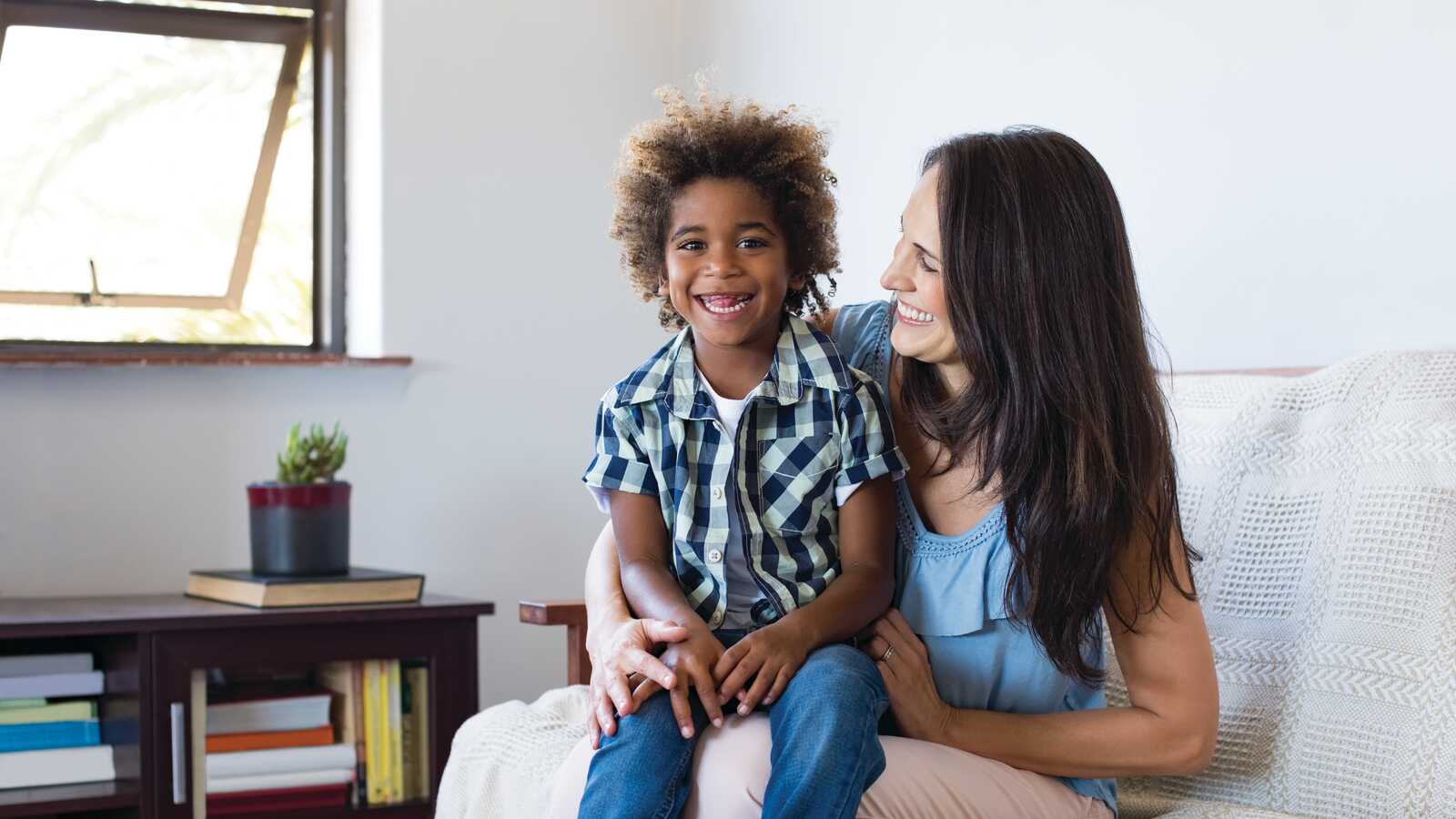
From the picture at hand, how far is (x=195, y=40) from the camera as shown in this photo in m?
2.96

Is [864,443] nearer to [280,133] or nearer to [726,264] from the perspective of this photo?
[726,264]

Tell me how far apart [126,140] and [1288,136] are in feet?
7.02

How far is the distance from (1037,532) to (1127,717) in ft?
0.65

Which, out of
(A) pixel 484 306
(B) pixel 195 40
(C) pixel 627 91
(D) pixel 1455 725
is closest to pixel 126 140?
(B) pixel 195 40

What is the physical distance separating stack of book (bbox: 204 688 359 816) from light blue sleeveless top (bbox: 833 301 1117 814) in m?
1.25

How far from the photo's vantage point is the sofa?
1409mm

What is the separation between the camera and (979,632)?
4.81 ft

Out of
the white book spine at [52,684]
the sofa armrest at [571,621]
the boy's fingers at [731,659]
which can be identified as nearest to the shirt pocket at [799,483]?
the boy's fingers at [731,659]

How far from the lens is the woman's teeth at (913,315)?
57.6 inches

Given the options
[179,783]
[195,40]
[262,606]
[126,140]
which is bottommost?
[179,783]

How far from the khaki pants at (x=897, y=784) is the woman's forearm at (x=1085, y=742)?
2 cm

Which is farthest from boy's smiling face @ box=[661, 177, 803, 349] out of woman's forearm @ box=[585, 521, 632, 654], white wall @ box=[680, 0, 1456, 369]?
white wall @ box=[680, 0, 1456, 369]

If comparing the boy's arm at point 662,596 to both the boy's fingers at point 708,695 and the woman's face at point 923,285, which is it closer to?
the boy's fingers at point 708,695

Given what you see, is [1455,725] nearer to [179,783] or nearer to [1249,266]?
[1249,266]
